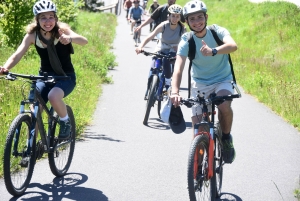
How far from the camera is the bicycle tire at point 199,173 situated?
5570 mm

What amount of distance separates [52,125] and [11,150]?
34.6 inches

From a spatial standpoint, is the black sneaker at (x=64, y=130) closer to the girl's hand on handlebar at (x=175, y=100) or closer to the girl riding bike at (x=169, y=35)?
the girl's hand on handlebar at (x=175, y=100)

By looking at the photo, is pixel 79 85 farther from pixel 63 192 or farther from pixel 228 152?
pixel 228 152

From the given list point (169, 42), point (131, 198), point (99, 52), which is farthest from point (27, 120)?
point (99, 52)

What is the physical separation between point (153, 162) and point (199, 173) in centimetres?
261

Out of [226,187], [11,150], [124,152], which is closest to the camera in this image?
[11,150]

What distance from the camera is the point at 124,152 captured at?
8.89 metres

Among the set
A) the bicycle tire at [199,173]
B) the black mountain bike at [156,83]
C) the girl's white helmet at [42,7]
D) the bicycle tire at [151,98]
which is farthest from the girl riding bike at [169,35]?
the bicycle tire at [199,173]

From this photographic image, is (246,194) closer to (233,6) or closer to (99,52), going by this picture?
(99,52)

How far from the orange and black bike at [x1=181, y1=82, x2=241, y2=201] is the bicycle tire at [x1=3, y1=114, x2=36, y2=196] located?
152 centimetres

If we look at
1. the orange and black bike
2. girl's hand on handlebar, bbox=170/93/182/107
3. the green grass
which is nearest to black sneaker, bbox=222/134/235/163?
the orange and black bike

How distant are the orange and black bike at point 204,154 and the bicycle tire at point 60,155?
1.59 meters

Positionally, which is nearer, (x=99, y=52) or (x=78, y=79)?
(x=78, y=79)

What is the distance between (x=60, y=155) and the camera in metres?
7.50
